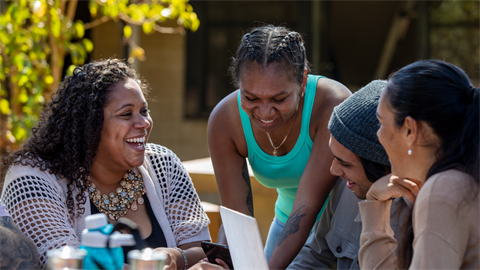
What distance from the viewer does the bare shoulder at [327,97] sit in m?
2.36

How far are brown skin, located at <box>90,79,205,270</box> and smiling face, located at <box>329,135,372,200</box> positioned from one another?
75cm

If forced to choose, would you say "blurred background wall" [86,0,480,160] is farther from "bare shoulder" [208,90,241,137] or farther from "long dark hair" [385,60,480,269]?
"long dark hair" [385,60,480,269]

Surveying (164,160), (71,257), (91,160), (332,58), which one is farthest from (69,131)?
(332,58)

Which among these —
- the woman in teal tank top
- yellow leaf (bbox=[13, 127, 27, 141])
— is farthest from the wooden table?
yellow leaf (bbox=[13, 127, 27, 141])

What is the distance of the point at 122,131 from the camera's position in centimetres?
226

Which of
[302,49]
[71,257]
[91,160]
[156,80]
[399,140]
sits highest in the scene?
[302,49]

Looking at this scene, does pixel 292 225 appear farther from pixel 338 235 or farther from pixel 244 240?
pixel 244 240

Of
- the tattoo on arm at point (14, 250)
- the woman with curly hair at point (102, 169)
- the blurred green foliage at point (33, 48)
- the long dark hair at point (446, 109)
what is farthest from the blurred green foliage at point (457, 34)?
the tattoo on arm at point (14, 250)

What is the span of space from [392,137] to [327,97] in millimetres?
856

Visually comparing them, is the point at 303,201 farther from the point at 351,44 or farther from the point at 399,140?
the point at 351,44

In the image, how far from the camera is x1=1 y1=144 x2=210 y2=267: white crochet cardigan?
1979mm

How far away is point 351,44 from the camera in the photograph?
650cm

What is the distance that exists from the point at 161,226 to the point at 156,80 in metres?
4.21

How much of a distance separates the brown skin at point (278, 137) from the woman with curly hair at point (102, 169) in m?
0.25
